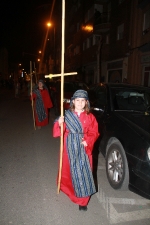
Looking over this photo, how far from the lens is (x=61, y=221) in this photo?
263cm

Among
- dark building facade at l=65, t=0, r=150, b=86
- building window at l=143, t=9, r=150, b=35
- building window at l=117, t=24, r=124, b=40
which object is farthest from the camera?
building window at l=117, t=24, r=124, b=40

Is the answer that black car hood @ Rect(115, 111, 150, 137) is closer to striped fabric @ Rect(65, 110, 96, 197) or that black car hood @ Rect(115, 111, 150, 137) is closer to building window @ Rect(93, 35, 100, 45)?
striped fabric @ Rect(65, 110, 96, 197)

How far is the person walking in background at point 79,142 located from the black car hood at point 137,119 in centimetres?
74

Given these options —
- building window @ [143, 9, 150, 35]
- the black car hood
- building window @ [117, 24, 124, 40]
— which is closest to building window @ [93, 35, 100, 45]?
building window @ [117, 24, 124, 40]

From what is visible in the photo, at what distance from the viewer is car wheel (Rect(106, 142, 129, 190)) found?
3.09 metres

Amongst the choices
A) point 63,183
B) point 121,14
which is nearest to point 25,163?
point 63,183

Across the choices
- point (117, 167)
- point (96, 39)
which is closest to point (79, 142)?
point (117, 167)

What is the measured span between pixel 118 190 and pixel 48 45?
55447mm

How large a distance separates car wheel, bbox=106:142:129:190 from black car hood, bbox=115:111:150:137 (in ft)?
1.34

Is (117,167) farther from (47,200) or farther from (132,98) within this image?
(132,98)

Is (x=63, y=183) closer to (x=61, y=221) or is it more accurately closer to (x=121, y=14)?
(x=61, y=221)

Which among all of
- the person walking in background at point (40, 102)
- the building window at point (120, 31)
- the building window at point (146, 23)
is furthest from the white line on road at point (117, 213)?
the building window at point (120, 31)

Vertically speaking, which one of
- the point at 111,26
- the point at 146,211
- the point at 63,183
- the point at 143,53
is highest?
→ the point at 111,26

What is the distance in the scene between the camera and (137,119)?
11.3ft
